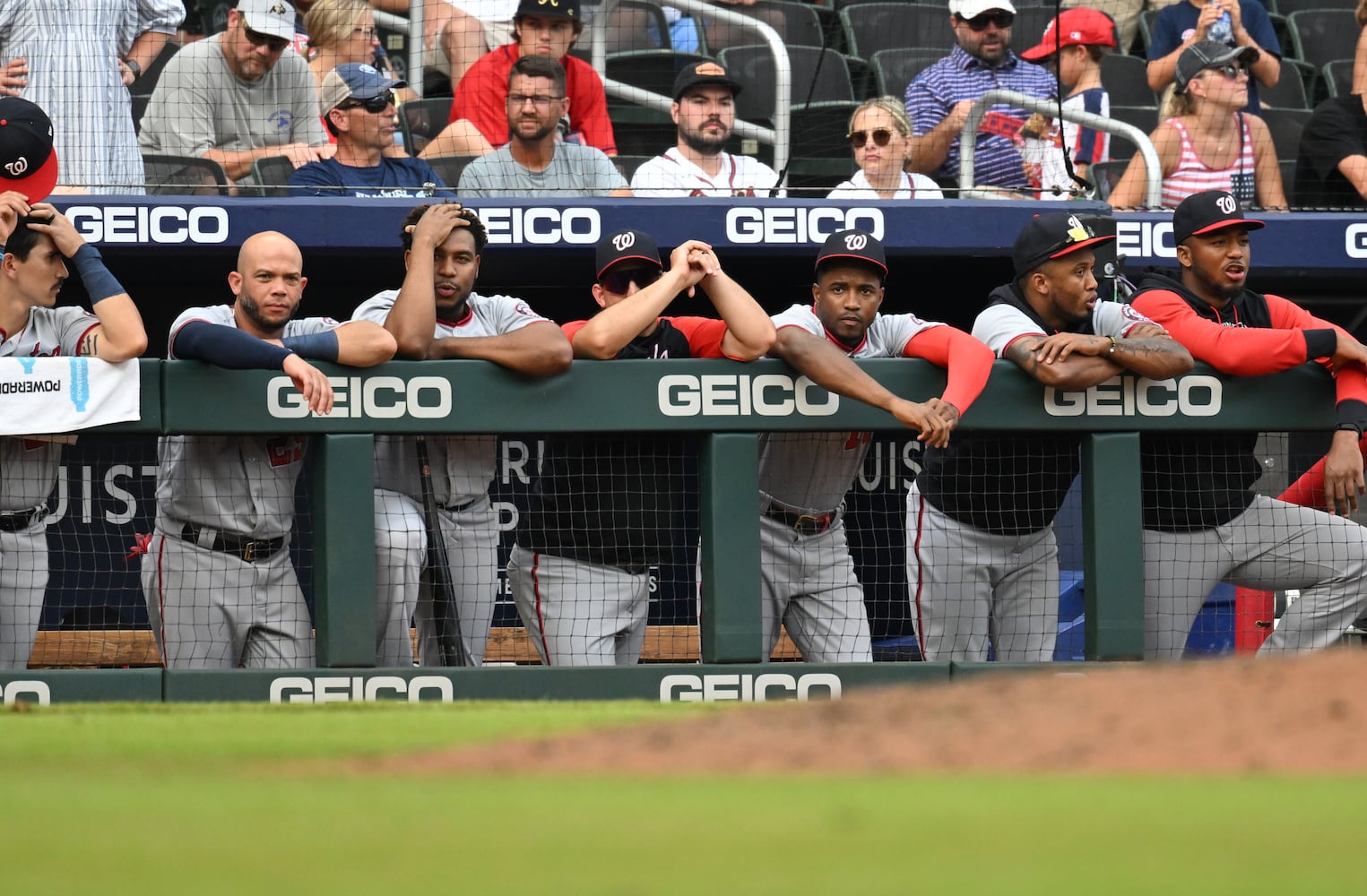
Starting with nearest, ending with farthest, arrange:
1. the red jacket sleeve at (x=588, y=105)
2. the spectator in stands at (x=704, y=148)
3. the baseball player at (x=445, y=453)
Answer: the baseball player at (x=445, y=453)
the spectator in stands at (x=704, y=148)
the red jacket sleeve at (x=588, y=105)

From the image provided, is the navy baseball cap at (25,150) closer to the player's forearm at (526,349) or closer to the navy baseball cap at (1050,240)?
the player's forearm at (526,349)

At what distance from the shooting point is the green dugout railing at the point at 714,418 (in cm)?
511

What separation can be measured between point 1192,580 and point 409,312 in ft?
8.99

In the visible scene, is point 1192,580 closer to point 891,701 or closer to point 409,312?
point 891,701

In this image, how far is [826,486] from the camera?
5.54 metres

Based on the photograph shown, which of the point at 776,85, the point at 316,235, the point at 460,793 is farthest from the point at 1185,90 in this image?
the point at 460,793

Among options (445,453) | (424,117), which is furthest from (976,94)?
(445,453)

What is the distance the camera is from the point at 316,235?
6.73 metres

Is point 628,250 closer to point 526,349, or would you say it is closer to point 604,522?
point 526,349

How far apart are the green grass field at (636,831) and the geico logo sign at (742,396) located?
198cm

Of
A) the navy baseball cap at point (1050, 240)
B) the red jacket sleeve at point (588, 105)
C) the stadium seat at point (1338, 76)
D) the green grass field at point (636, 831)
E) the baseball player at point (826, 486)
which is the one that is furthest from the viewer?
the stadium seat at point (1338, 76)

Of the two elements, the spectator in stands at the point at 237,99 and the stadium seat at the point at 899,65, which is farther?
the stadium seat at the point at 899,65

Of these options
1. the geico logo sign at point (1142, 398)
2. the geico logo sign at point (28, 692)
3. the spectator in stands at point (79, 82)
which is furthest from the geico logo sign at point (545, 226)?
the geico logo sign at point (28, 692)

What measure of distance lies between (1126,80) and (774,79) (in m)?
2.47
